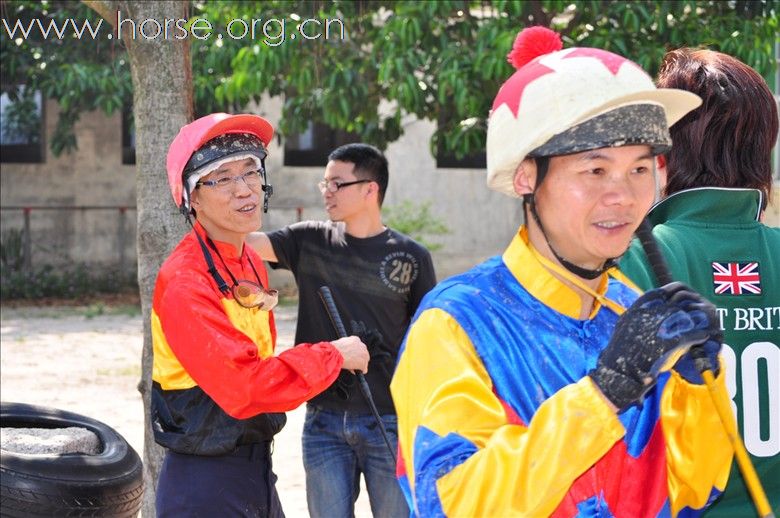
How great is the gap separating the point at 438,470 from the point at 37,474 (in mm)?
2666

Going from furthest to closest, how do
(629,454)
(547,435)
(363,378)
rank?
(363,378)
(629,454)
(547,435)

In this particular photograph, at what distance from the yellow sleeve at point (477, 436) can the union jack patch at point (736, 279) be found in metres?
0.95

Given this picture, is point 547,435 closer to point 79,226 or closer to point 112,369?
point 112,369

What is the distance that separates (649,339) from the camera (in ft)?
6.28

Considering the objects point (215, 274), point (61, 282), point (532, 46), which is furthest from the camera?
point (61, 282)

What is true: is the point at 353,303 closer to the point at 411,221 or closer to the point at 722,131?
the point at 722,131

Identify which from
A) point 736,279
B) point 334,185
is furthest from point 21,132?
point 736,279

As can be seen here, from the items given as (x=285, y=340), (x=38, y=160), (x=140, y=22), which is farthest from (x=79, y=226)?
(x=140, y=22)

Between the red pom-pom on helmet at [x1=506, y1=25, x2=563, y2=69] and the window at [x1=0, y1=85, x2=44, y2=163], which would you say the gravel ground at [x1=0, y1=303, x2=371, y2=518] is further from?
the red pom-pom on helmet at [x1=506, y1=25, x2=563, y2=69]

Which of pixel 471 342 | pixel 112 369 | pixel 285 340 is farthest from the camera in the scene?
pixel 285 340

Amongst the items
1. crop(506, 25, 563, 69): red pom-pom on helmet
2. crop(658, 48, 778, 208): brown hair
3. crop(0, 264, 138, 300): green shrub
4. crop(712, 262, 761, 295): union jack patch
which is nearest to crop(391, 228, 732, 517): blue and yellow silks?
crop(506, 25, 563, 69): red pom-pom on helmet

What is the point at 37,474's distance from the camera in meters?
4.22

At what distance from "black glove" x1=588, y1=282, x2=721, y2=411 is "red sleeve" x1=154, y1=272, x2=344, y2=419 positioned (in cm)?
163

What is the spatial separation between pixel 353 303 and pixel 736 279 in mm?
2406
